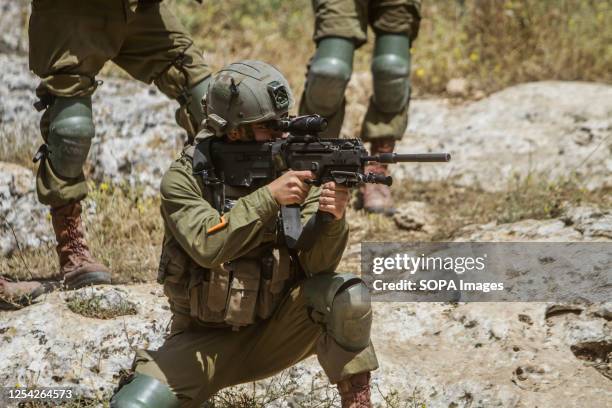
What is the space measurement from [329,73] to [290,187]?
222 cm

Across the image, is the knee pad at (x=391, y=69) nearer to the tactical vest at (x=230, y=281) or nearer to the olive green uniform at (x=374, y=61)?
the olive green uniform at (x=374, y=61)

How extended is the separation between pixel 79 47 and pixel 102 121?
2067 mm

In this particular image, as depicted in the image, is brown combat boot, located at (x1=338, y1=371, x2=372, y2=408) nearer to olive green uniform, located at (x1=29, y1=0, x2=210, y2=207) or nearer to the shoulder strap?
the shoulder strap

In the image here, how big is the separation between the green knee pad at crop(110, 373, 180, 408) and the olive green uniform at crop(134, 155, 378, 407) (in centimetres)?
3

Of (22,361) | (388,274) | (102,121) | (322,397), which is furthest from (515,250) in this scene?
(102,121)

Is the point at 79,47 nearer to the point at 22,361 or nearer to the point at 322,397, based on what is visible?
the point at 22,361

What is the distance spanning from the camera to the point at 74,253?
14.9ft

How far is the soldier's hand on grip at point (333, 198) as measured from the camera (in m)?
3.19

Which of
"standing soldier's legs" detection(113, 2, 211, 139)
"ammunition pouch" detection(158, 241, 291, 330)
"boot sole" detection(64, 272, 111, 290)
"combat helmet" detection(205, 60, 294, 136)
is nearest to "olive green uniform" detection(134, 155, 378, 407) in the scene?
"ammunition pouch" detection(158, 241, 291, 330)

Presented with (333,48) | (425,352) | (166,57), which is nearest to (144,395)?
(425,352)

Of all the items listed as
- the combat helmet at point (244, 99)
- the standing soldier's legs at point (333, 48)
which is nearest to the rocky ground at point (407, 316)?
the standing soldier's legs at point (333, 48)

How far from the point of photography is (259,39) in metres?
8.62

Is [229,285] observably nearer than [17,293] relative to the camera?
Yes

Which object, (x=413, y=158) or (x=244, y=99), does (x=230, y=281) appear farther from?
(x=413, y=158)
